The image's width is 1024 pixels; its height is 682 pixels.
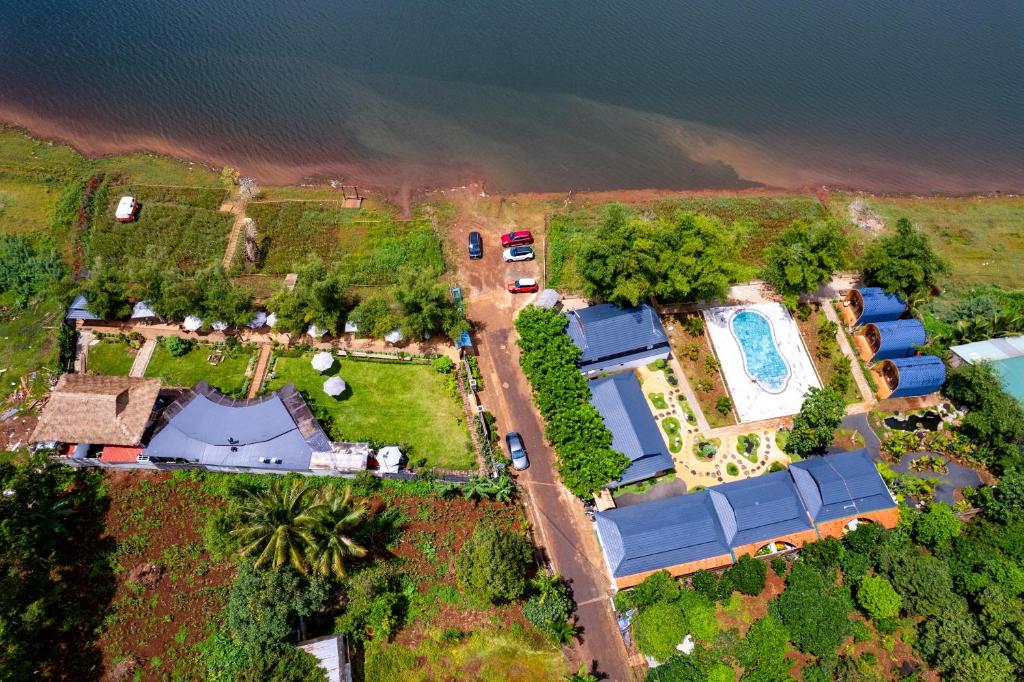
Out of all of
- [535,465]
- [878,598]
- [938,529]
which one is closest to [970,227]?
[938,529]

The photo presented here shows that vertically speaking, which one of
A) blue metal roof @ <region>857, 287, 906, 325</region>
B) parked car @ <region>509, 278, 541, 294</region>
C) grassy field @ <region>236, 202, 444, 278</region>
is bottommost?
blue metal roof @ <region>857, 287, 906, 325</region>

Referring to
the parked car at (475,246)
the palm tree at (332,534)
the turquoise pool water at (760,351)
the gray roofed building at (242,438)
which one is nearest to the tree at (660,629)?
the palm tree at (332,534)

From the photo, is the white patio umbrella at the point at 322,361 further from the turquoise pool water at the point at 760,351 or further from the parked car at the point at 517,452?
the turquoise pool water at the point at 760,351

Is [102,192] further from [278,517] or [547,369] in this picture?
[547,369]

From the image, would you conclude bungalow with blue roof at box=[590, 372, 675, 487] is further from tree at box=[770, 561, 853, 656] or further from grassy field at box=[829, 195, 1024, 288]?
grassy field at box=[829, 195, 1024, 288]

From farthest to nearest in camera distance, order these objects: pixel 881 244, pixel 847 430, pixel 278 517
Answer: pixel 881 244
pixel 847 430
pixel 278 517

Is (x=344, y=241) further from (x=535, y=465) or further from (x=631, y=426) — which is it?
(x=631, y=426)

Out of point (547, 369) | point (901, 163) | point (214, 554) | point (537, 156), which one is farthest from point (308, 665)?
point (901, 163)

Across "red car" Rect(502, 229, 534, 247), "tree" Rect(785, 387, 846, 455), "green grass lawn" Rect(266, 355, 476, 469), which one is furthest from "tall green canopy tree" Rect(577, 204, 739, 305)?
"green grass lawn" Rect(266, 355, 476, 469)
